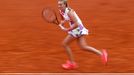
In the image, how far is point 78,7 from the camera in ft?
45.2

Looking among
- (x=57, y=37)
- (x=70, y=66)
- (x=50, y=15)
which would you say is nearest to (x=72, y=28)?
(x=50, y=15)

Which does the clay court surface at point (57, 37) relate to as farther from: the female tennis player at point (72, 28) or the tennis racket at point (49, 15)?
the tennis racket at point (49, 15)

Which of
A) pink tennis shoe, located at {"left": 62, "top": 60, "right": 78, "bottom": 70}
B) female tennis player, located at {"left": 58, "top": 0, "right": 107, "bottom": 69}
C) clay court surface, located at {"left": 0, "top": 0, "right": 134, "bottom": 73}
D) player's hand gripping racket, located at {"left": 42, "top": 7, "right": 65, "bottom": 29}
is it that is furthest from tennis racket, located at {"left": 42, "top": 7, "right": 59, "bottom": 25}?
clay court surface, located at {"left": 0, "top": 0, "right": 134, "bottom": 73}

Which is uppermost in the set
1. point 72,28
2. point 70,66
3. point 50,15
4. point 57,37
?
point 57,37

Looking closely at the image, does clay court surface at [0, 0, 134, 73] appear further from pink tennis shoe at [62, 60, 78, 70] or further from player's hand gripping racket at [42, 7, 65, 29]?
player's hand gripping racket at [42, 7, 65, 29]

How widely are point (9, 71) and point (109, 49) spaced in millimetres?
2566

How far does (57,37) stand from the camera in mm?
11141

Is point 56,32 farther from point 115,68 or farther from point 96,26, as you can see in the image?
point 115,68

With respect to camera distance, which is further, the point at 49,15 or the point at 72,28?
the point at 49,15

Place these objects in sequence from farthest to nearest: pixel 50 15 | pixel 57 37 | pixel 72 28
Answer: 1. pixel 57 37
2. pixel 50 15
3. pixel 72 28

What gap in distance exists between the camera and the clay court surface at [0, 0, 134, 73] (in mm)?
9038

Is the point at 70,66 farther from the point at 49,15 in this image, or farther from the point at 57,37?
the point at 57,37

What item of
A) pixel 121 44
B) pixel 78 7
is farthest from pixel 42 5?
pixel 121 44

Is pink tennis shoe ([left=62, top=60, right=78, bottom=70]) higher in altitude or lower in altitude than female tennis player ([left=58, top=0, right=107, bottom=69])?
lower
